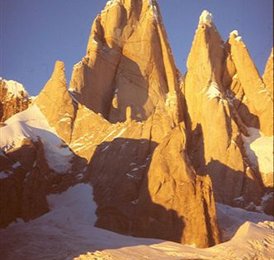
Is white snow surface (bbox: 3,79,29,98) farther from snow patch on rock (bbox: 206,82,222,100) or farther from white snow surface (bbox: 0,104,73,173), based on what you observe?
snow patch on rock (bbox: 206,82,222,100)

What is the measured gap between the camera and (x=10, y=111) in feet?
121

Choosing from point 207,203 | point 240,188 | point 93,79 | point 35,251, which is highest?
point 93,79

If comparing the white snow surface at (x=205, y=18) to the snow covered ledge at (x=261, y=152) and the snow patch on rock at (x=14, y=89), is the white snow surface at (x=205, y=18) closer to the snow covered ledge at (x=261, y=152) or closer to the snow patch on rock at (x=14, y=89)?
the snow covered ledge at (x=261, y=152)

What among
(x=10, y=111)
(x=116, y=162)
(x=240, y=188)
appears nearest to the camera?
(x=116, y=162)

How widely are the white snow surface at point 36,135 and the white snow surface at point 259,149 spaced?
11.4 m

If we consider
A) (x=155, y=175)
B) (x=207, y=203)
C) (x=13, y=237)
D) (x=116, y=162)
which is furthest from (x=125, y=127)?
(x=13, y=237)

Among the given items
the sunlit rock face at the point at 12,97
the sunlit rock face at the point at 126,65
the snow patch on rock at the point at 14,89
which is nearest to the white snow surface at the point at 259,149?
the sunlit rock face at the point at 126,65

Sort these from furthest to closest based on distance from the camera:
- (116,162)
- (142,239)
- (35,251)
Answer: (116,162) < (142,239) < (35,251)

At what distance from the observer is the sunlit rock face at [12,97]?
3700 centimetres

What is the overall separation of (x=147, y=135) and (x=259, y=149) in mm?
10078

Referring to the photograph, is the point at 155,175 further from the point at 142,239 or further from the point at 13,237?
the point at 13,237

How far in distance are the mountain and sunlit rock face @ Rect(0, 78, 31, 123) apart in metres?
0.55

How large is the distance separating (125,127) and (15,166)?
6.50 meters

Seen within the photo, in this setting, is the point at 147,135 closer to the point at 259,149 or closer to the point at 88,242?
the point at 88,242
